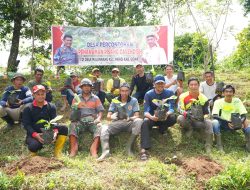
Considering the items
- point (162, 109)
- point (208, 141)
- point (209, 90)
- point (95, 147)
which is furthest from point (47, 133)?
point (209, 90)

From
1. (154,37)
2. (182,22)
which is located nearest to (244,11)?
(182,22)

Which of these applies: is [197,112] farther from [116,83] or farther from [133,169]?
[116,83]

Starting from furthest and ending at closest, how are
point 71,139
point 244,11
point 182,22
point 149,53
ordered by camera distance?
point 182,22, point 244,11, point 149,53, point 71,139

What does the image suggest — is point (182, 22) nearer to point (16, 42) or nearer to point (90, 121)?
point (16, 42)

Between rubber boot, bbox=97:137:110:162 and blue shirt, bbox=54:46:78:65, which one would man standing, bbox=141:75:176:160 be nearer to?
rubber boot, bbox=97:137:110:162

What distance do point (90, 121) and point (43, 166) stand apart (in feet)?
5.54

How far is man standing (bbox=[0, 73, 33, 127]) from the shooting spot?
7902mm

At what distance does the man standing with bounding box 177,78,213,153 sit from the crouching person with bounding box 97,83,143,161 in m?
0.94

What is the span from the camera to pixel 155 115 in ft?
23.1

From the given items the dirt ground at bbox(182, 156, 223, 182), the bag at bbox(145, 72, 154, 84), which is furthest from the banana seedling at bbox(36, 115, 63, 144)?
the bag at bbox(145, 72, 154, 84)

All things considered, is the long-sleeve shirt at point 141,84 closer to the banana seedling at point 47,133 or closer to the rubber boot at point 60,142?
the rubber boot at point 60,142

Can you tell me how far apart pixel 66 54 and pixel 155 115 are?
5941 mm

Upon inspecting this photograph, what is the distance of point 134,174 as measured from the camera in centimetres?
584

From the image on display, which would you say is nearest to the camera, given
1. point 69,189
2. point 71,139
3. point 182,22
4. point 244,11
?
point 69,189
